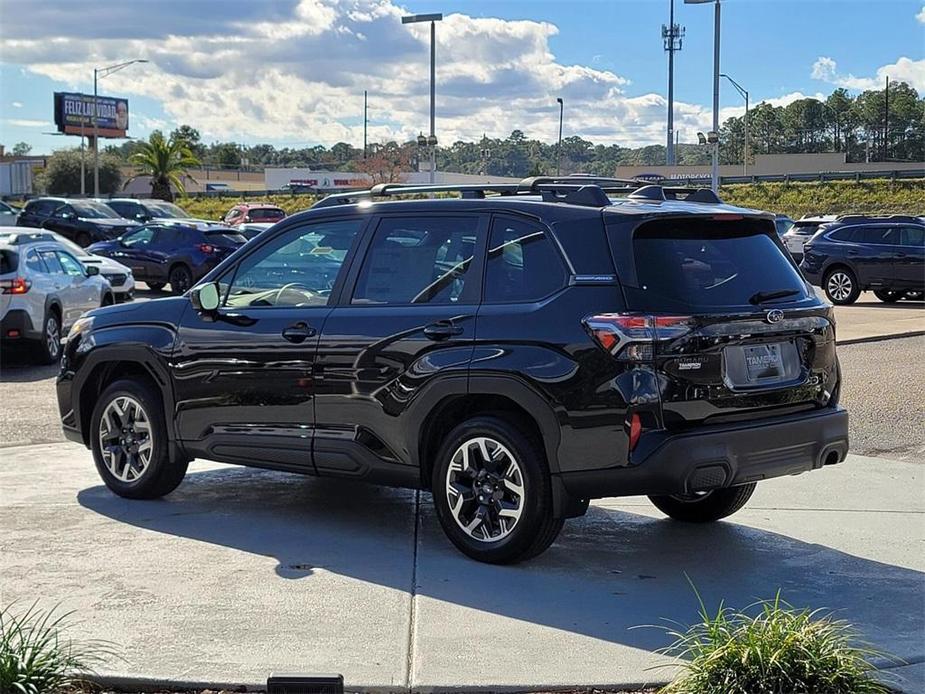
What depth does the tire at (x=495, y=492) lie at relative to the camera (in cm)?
611

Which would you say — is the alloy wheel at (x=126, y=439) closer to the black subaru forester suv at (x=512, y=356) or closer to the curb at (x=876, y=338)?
the black subaru forester suv at (x=512, y=356)

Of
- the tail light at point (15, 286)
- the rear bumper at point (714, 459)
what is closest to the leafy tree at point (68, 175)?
the tail light at point (15, 286)

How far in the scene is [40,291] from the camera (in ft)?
48.4

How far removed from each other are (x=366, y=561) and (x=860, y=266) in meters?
19.7

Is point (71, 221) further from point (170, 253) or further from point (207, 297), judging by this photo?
point (207, 297)

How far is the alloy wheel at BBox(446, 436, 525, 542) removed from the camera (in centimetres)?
620

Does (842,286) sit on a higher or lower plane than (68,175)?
lower

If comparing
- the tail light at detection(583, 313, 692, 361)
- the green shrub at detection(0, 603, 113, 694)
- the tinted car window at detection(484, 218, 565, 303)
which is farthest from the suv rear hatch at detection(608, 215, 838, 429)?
the green shrub at detection(0, 603, 113, 694)

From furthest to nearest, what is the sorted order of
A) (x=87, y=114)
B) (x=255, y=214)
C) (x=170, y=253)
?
1. (x=87, y=114)
2. (x=255, y=214)
3. (x=170, y=253)

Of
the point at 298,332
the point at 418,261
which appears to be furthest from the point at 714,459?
the point at 298,332

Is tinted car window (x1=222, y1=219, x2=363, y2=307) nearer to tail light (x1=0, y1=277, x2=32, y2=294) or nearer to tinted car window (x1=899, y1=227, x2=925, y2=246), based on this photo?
tail light (x1=0, y1=277, x2=32, y2=294)

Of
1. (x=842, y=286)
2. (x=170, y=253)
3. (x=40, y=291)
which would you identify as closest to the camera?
(x=40, y=291)

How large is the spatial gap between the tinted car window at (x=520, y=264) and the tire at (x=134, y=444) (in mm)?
2511

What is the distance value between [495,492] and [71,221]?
31.9 meters
